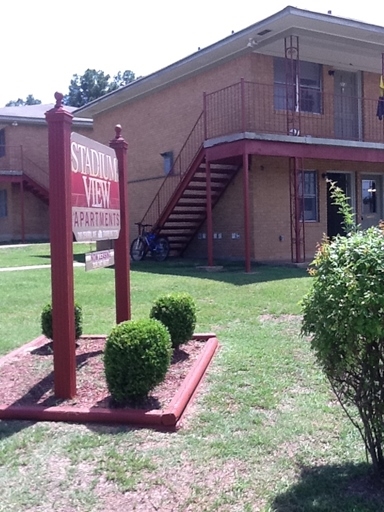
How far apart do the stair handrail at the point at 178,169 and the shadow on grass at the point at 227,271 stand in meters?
2.03

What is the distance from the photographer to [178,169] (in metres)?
19.6

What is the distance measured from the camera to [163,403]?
4992 millimetres

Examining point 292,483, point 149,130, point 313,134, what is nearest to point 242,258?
point 313,134

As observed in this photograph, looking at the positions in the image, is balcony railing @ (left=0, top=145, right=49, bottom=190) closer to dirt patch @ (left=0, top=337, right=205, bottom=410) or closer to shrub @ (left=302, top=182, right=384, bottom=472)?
dirt patch @ (left=0, top=337, right=205, bottom=410)

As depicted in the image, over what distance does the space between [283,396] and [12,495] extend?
251 centimetres

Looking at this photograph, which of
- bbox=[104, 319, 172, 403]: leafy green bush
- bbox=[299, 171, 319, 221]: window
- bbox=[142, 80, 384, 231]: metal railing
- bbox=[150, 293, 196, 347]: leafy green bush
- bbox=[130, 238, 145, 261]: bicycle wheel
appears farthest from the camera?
bbox=[130, 238, 145, 261]: bicycle wheel

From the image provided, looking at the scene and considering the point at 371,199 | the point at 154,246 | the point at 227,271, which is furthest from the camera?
the point at 371,199

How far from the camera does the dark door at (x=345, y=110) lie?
1805 centimetres

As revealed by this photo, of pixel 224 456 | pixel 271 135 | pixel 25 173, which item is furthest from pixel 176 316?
pixel 25 173

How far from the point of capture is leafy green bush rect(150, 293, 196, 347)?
6.74 metres

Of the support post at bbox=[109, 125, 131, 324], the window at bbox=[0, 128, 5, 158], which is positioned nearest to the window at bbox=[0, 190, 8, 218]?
the window at bbox=[0, 128, 5, 158]

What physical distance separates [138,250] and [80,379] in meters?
12.7

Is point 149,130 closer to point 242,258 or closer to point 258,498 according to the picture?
point 242,258

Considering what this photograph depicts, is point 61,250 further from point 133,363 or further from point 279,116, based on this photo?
point 279,116
